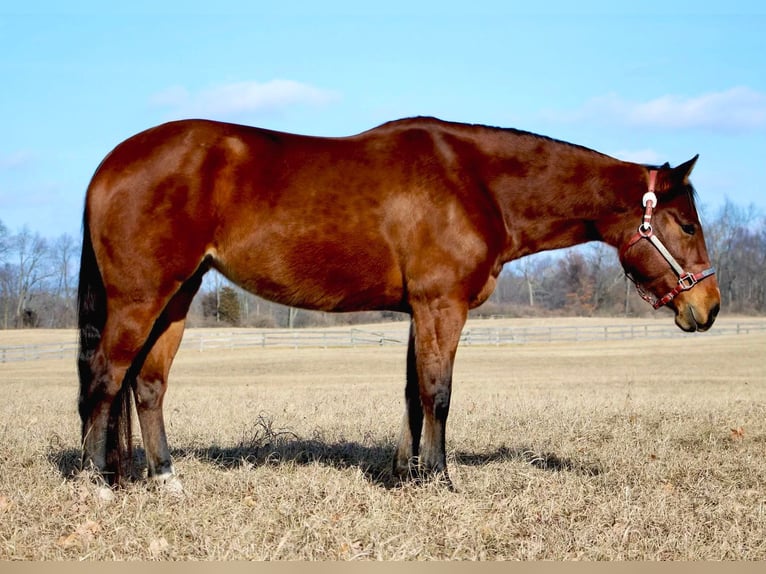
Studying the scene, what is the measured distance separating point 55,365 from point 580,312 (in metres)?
63.0

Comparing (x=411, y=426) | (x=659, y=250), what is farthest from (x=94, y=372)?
(x=659, y=250)

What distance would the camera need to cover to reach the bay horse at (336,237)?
18.1ft

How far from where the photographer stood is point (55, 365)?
3944cm

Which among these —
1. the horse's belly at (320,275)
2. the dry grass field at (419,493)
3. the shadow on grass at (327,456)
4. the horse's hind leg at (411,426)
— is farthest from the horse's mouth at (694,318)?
the horse's belly at (320,275)

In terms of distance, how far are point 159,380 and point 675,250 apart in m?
4.28

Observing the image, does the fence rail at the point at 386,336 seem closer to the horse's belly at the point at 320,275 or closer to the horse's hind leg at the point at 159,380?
the horse's hind leg at the point at 159,380

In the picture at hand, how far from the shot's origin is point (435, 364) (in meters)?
5.59

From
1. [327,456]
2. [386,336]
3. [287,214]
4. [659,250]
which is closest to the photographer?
[287,214]

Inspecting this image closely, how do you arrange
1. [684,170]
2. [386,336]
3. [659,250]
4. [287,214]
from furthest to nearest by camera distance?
1. [386,336]
2. [659,250]
3. [684,170]
4. [287,214]

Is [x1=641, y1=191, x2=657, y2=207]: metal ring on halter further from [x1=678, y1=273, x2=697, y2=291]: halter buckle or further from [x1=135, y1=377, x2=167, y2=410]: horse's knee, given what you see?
[x1=135, y1=377, x2=167, y2=410]: horse's knee

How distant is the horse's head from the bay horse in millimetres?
11

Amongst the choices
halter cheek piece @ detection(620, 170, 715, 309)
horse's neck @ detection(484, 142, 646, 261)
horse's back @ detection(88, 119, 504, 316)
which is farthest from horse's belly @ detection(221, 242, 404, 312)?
halter cheek piece @ detection(620, 170, 715, 309)

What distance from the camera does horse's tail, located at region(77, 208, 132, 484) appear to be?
5.63 metres

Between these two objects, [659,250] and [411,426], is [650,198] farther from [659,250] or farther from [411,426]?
[411,426]
